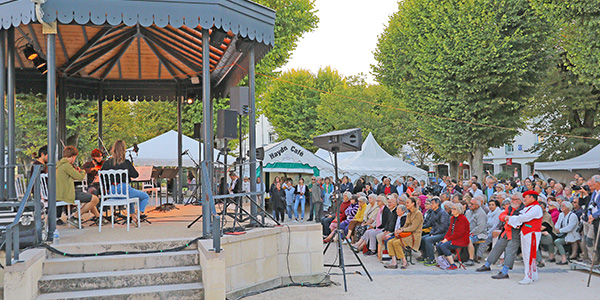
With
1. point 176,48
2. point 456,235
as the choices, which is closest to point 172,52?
point 176,48

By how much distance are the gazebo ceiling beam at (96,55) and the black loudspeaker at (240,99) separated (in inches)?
113

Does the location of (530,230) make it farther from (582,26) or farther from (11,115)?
(582,26)

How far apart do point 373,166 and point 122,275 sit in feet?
56.5

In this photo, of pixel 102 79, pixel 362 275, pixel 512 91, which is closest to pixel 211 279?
pixel 362 275

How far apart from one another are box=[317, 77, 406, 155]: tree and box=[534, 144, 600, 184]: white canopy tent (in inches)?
402

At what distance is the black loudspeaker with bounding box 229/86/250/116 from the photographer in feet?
26.0

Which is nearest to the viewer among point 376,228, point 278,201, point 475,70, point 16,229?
point 16,229

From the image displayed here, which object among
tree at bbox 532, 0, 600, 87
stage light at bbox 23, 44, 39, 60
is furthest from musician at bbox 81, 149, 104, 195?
tree at bbox 532, 0, 600, 87

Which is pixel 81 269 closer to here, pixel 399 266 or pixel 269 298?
pixel 269 298

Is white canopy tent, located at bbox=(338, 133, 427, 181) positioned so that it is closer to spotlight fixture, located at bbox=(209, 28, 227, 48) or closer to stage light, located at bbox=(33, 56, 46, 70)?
stage light, located at bbox=(33, 56, 46, 70)

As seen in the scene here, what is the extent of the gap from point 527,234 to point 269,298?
438 cm

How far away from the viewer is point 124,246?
6.24 metres

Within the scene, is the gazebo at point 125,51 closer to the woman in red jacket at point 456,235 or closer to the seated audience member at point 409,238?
the seated audience member at point 409,238

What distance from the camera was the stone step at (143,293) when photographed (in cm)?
553
